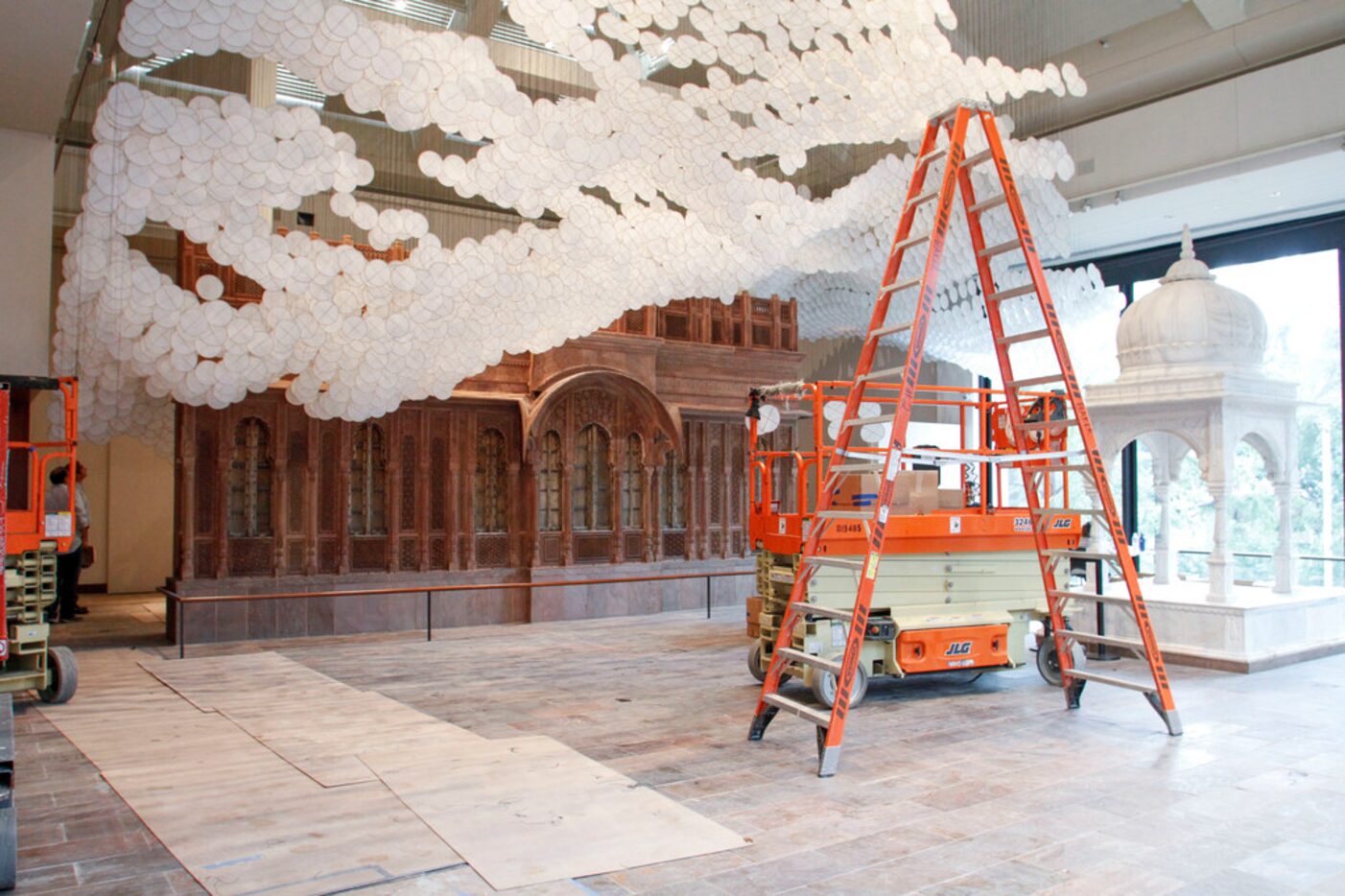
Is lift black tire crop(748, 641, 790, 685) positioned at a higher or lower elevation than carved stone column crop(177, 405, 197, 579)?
lower

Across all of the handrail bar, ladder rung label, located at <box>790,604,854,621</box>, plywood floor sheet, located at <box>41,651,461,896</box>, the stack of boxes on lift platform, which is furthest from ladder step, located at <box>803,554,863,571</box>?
the handrail bar

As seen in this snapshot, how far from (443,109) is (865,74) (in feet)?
15.5

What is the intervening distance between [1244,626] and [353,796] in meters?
7.43

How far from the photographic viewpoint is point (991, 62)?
38.1 feet

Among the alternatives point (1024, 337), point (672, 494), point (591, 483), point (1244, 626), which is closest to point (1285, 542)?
point (1244, 626)

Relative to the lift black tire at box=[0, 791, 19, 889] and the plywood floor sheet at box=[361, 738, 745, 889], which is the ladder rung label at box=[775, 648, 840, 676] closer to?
the plywood floor sheet at box=[361, 738, 745, 889]

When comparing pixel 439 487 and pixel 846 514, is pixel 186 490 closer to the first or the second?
pixel 439 487

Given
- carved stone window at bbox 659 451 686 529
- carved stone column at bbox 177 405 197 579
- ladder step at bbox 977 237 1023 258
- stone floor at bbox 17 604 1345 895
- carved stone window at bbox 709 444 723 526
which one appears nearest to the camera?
stone floor at bbox 17 604 1345 895

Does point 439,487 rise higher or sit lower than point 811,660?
higher

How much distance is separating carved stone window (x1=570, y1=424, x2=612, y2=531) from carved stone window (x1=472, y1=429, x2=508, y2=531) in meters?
0.87

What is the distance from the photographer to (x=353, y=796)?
511 cm

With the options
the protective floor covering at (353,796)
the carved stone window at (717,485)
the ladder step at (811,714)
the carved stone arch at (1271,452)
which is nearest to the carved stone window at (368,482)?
the protective floor covering at (353,796)

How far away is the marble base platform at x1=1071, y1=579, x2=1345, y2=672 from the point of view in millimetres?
8750

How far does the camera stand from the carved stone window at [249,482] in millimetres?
11047
